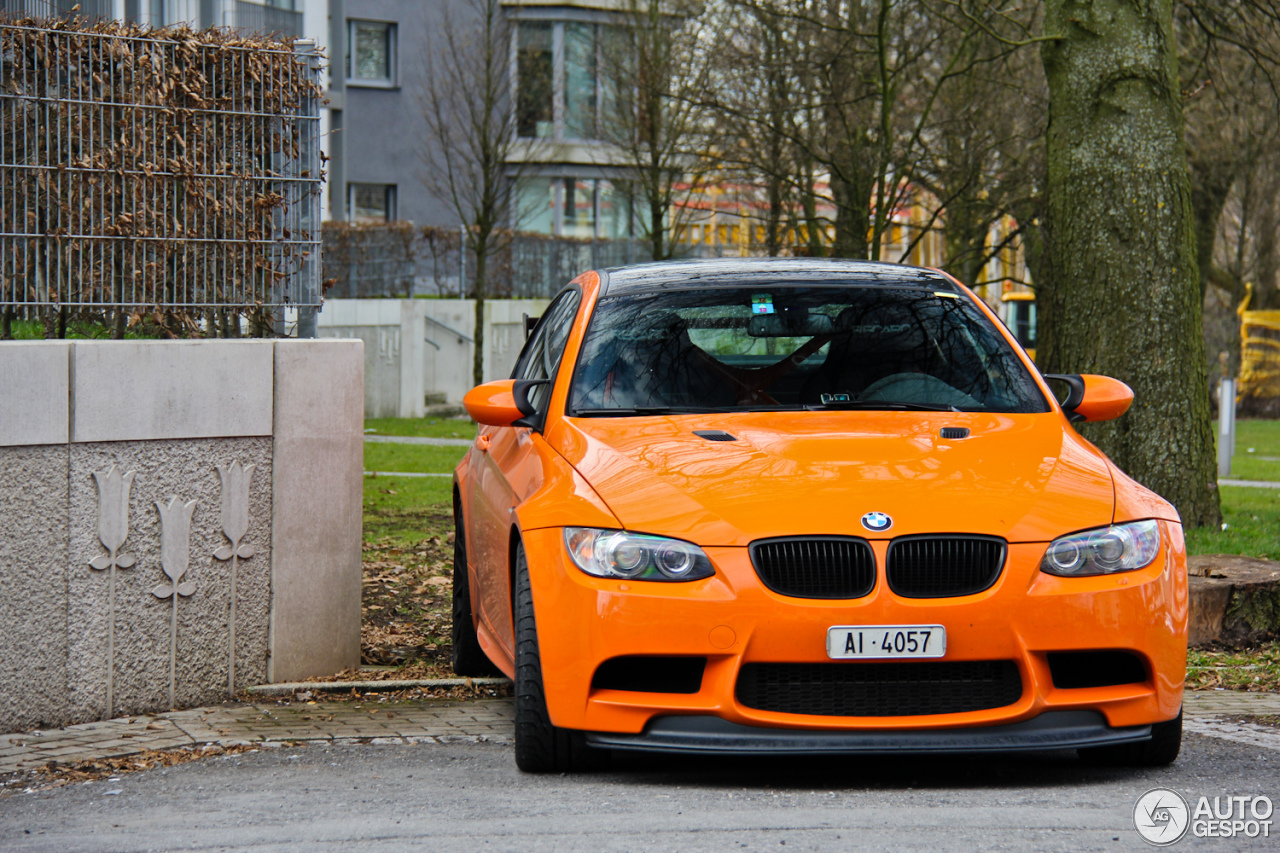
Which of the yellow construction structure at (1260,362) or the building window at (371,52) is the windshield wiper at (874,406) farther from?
the yellow construction structure at (1260,362)

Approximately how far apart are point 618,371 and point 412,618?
3.08m

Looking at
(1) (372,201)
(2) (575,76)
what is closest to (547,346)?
(1) (372,201)

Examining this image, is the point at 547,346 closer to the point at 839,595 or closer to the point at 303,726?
the point at 303,726

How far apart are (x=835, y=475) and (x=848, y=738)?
2.55 ft

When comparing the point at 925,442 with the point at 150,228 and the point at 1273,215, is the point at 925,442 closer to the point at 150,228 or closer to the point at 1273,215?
the point at 150,228

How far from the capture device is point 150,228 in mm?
6395

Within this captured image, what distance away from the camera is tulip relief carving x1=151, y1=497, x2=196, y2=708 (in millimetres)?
6031

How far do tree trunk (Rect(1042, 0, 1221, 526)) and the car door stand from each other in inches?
181

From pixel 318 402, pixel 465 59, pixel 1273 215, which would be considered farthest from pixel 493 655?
pixel 1273 215

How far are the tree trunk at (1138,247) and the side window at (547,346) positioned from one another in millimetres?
4473

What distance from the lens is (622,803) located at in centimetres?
439

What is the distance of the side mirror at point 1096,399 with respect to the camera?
5668 millimetres

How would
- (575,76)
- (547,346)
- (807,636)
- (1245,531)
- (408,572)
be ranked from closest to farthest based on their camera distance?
(807,636) < (547,346) < (408,572) < (1245,531) < (575,76)

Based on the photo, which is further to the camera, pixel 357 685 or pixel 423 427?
pixel 423 427
